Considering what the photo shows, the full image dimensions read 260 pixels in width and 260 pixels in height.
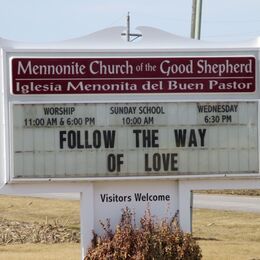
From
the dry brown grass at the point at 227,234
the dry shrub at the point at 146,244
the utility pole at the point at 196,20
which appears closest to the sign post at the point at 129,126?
the dry shrub at the point at 146,244

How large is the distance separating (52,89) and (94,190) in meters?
1.64

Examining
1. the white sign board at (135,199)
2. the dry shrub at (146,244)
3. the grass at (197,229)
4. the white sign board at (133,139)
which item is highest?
the white sign board at (133,139)

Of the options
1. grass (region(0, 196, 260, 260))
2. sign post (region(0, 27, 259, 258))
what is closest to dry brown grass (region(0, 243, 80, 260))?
grass (region(0, 196, 260, 260))

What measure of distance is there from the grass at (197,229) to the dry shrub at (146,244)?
4.20m

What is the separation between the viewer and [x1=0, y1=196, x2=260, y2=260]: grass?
18.0 metres

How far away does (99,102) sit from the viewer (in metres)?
13.1

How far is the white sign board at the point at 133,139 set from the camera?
42.7ft

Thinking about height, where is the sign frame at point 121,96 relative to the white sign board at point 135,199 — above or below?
above

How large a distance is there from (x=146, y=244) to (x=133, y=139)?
1563 millimetres

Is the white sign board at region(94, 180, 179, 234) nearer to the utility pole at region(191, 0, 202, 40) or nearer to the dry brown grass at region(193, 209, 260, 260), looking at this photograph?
the dry brown grass at region(193, 209, 260, 260)

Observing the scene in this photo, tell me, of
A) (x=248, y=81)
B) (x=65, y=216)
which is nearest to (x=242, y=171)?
(x=248, y=81)

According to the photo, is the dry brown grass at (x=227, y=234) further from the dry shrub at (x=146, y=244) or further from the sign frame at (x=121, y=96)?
the sign frame at (x=121, y=96)

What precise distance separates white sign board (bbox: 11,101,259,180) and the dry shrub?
0.80 meters

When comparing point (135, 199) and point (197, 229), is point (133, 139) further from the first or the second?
point (197, 229)
